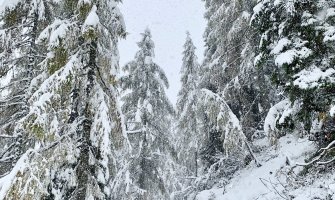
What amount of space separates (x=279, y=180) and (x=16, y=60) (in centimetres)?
986

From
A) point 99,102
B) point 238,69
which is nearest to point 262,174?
point 238,69

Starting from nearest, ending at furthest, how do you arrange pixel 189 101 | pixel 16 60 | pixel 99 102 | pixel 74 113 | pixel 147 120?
pixel 99 102, pixel 74 113, pixel 16 60, pixel 147 120, pixel 189 101

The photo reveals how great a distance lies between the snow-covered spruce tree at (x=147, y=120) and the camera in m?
18.8

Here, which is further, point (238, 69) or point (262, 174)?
point (238, 69)

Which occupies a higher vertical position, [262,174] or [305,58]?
[305,58]

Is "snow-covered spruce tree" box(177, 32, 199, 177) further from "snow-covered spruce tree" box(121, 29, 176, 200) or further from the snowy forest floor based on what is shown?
the snowy forest floor

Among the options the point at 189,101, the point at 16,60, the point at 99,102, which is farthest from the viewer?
the point at 189,101

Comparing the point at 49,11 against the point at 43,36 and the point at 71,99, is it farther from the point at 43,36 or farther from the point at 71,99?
the point at 71,99

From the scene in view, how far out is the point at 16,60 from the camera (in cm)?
1240

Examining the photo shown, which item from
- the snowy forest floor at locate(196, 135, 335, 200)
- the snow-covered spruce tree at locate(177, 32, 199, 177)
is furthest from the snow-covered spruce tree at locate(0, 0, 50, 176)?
the snow-covered spruce tree at locate(177, 32, 199, 177)

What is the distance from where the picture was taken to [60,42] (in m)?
10.0

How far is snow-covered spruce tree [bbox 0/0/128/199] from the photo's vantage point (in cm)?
889

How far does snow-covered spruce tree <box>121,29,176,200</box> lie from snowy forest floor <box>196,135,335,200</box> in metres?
3.77

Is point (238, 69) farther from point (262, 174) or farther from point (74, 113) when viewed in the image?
point (74, 113)
